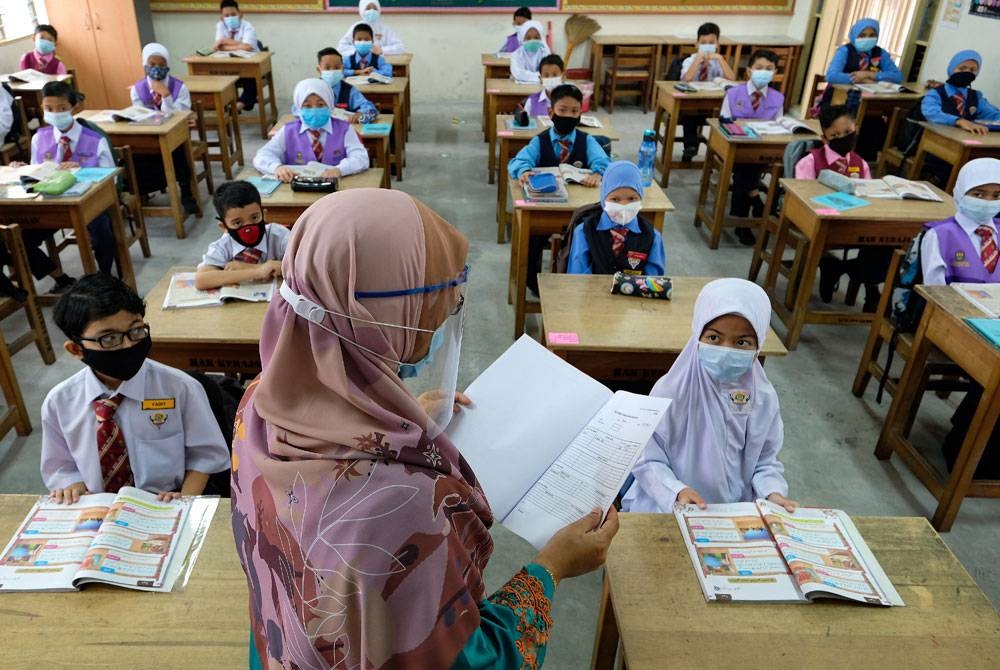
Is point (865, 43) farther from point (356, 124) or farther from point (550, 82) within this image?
point (356, 124)

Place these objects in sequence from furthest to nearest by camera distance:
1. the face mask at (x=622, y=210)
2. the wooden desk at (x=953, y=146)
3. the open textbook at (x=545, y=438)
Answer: the wooden desk at (x=953, y=146) → the face mask at (x=622, y=210) → the open textbook at (x=545, y=438)

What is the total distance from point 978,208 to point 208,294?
321cm

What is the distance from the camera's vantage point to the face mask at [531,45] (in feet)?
23.2

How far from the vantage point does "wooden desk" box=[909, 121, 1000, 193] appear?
16.1ft

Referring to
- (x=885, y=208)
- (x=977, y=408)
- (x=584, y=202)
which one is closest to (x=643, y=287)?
(x=584, y=202)

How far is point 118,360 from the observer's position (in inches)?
70.9

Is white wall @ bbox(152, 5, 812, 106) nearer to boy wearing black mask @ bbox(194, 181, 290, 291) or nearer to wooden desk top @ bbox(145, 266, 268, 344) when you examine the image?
boy wearing black mask @ bbox(194, 181, 290, 291)

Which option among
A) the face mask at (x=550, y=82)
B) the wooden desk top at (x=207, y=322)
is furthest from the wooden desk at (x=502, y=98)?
the wooden desk top at (x=207, y=322)

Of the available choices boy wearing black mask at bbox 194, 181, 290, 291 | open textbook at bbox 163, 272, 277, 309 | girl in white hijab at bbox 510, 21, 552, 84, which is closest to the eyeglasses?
open textbook at bbox 163, 272, 277, 309

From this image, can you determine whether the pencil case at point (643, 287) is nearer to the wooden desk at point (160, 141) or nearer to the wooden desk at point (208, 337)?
the wooden desk at point (208, 337)

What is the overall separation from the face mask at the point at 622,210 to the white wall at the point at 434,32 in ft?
23.2

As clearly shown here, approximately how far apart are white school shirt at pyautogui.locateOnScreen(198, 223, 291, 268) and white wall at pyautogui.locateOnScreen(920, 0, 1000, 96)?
255 inches

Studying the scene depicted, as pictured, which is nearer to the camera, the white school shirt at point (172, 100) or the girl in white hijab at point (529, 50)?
the white school shirt at point (172, 100)

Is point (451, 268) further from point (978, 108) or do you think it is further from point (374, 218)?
point (978, 108)
